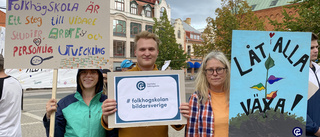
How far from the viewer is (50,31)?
2203mm

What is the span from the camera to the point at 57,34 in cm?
221

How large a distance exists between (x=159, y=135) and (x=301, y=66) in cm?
141

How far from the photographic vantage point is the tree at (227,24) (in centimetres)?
1554

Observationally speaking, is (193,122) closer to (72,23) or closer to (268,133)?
(268,133)

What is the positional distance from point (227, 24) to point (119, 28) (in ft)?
62.8

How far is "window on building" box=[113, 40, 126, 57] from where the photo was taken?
31.5 meters

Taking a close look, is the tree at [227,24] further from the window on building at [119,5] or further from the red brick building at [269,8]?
the red brick building at [269,8]

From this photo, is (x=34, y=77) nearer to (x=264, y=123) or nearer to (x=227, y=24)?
(x=264, y=123)

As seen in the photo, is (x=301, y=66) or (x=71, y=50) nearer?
(x=301, y=66)

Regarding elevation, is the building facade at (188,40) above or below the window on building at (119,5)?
below

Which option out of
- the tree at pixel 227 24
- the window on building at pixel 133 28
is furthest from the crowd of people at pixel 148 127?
the window on building at pixel 133 28

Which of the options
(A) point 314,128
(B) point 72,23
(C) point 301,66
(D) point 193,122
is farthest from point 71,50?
(A) point 314,128

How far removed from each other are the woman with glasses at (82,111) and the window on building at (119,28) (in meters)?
29.7

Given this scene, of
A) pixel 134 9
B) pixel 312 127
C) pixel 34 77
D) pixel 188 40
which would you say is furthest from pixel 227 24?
pixel 188 40
